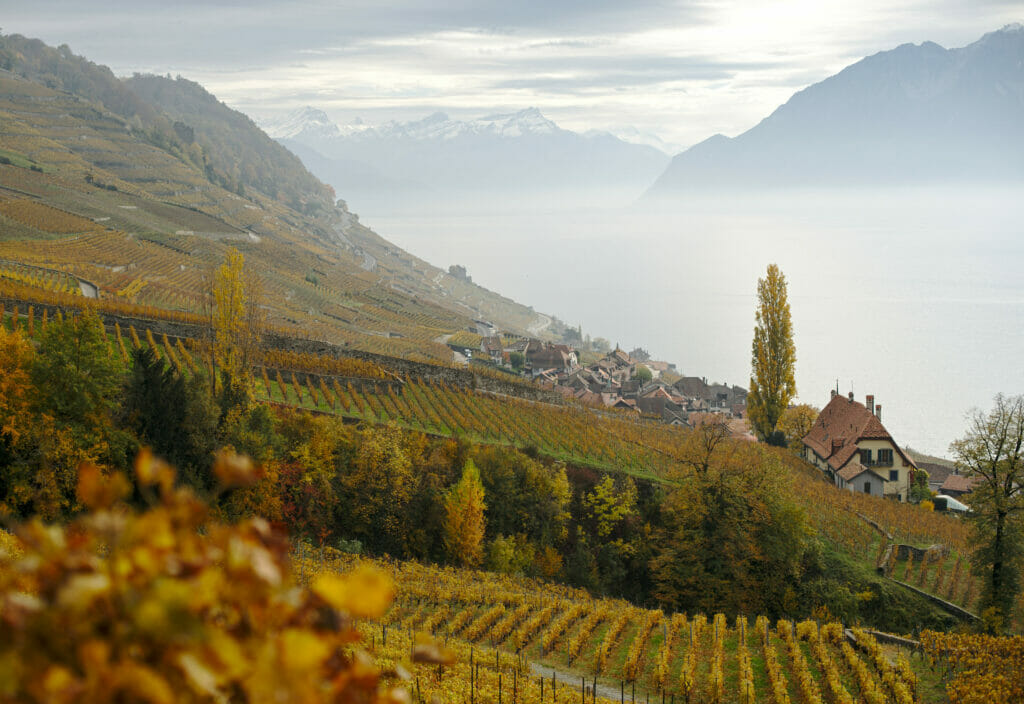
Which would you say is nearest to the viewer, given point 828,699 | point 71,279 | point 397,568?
point 828,699

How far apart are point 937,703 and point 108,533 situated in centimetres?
1803

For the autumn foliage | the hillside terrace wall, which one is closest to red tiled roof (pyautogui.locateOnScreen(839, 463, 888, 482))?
the hillside terrace wall

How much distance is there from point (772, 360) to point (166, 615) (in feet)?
147

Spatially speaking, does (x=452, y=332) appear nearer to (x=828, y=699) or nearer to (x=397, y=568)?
(x=397, y=568)

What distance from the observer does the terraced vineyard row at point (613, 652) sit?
610 inches

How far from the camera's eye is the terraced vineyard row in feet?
50.8

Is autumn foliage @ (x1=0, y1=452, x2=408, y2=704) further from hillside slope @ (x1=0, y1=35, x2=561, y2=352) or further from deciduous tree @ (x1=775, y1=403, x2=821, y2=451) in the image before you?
deciduous tree @ (x1=775, y1=403, x2=821, y2=451)

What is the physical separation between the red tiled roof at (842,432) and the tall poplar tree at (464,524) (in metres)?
21.8

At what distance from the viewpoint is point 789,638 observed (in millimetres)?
18953

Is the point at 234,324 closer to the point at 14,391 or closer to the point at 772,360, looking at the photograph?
the point at 14,391

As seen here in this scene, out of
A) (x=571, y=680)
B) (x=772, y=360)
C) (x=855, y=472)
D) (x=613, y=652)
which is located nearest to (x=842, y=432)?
(x=855, y=472)

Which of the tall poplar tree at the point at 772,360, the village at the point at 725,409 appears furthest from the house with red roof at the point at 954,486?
the tall poplar tree at the point at 772,360

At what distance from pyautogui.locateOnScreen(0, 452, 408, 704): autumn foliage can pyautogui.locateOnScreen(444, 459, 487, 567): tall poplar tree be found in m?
22.7

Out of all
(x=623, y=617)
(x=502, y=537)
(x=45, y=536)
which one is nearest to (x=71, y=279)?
(x=502, y=537)
